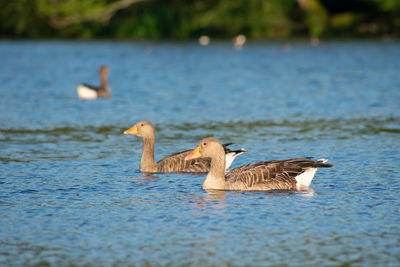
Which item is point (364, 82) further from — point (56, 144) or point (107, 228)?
point (107, 228)

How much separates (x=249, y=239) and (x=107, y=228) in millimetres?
2234

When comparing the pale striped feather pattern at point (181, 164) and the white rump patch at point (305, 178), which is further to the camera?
the pale striped feather pattern at point (181, 164)

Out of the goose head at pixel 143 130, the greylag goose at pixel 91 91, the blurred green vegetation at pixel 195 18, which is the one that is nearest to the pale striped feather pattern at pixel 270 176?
the goose head at pixel 143 130

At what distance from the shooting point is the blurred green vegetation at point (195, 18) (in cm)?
6700

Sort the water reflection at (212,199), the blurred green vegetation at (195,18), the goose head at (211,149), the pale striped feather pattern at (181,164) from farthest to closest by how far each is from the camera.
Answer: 1. the blurred green vegetation at (195,18)
2. the pale striped feather pattern at (181,164)
3. the goose head at (211,149)
4. the water reflection at (212,199)

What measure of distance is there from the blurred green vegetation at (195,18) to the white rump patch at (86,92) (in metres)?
38.2

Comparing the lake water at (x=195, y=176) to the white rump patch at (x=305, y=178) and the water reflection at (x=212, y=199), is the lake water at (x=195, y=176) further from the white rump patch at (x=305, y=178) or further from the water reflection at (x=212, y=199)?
the white rump patch at (x=305, y=178)

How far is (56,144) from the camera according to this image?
1878 cm

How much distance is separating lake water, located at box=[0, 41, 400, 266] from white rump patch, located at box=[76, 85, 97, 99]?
1.06ft

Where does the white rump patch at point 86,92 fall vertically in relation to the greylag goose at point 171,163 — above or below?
above

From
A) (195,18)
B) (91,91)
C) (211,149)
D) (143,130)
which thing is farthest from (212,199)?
(195,18)

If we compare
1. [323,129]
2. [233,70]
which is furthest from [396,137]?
[233,70]

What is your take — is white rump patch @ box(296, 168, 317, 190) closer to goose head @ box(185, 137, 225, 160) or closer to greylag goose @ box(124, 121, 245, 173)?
goose head @ box(185, 137, 225, 160)

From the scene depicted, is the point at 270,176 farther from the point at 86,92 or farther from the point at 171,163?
the point at 86,92
